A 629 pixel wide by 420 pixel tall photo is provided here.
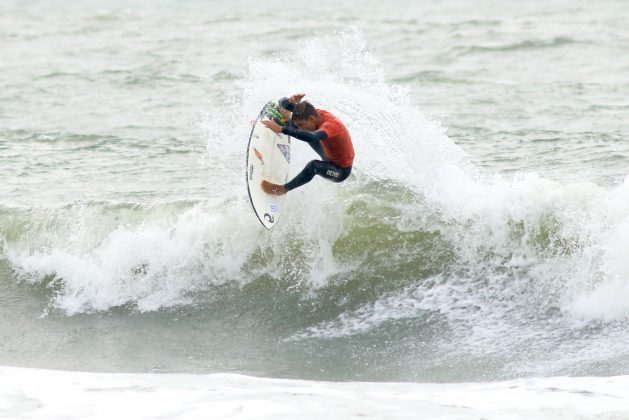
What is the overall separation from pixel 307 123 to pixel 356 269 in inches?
68.2

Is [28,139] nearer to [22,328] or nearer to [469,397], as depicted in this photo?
[22,328]

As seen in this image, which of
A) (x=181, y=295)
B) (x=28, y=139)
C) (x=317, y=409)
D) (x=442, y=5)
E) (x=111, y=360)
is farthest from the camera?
(x=442, y=5)

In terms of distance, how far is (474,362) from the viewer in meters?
8.38

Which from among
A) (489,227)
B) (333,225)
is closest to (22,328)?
(333,225)

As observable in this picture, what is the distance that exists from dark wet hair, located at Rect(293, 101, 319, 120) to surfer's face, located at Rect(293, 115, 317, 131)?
3cm

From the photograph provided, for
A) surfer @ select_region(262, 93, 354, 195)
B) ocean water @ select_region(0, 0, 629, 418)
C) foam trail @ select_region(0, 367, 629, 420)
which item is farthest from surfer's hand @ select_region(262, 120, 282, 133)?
foam trail @ select_region(0, 367, 629, 420)

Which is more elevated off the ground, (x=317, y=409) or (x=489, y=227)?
(x=489, y=227)

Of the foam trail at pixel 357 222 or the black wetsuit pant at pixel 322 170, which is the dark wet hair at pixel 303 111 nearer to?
the black wetsuit pant at pixel 322 170

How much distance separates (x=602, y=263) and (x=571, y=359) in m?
1.48

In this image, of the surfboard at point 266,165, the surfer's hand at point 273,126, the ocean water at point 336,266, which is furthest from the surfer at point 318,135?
the ocean water at point 336,266

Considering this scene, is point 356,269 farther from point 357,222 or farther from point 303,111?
point 303,111

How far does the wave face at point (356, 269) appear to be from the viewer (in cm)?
881

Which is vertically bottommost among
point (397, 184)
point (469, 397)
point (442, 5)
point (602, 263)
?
point (469, 397)

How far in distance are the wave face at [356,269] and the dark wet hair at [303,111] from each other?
1.28 meters
